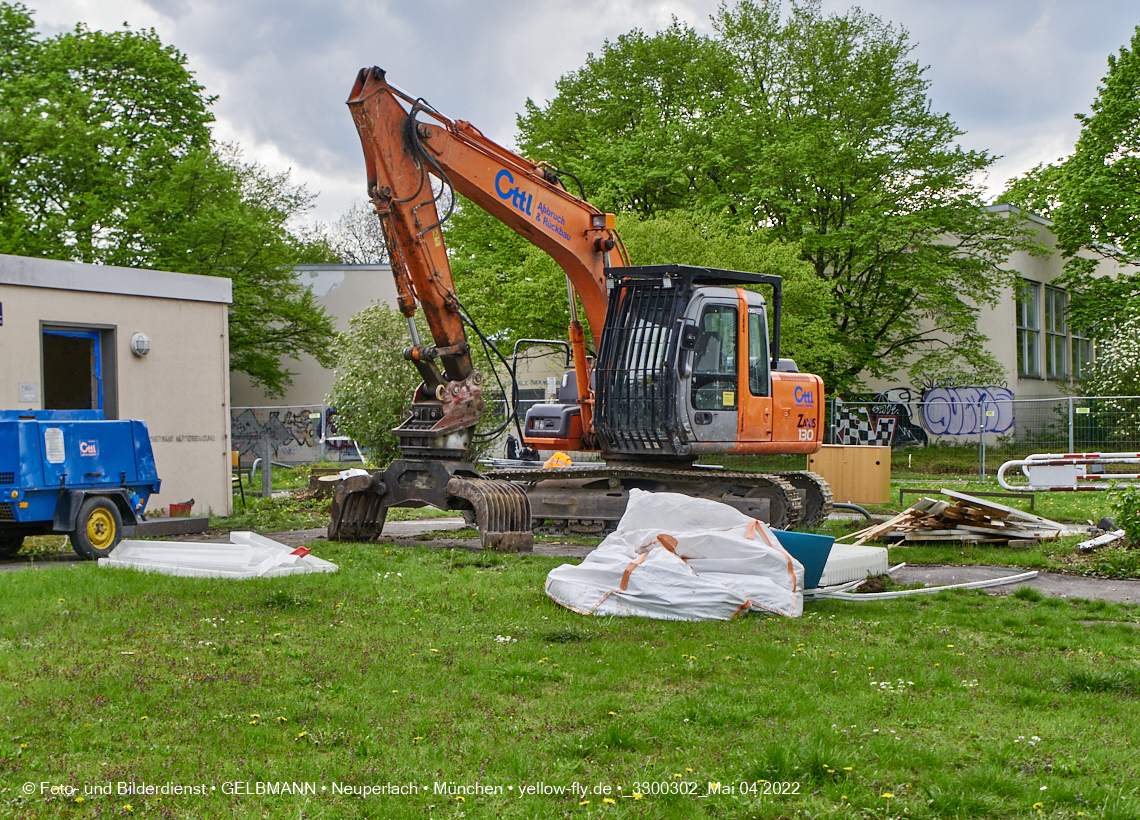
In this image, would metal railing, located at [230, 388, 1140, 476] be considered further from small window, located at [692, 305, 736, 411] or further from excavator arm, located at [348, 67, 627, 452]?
small window, located at [692, 305, 736, 411]

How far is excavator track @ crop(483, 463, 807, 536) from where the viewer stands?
12828 millimetres

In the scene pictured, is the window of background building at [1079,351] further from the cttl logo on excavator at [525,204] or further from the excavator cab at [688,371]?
the cttl logo on excavator at [525,204]

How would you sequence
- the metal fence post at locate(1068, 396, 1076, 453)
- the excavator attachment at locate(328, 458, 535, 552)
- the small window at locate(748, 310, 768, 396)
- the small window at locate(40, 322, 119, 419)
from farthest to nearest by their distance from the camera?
1. the metal fence post at locate(1068, 396, 1076, 453)
2. the small window at locate(40, 322, 119, 419)
3. the small window at locate(748, 310, 768, 396)
4. the excavator attachment at locate(328, 458, 535, 552)

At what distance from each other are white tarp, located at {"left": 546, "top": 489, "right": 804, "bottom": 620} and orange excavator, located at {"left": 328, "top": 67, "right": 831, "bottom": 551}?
343 centimetres

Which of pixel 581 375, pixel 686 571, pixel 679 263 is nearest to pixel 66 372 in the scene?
pixel 581 375

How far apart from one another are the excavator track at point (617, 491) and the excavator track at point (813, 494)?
6 cm

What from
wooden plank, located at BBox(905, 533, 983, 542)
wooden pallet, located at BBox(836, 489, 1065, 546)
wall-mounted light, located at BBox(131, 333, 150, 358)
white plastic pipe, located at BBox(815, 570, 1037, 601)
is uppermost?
wall-mounted light, located at BBox(131, 333, 150, 358)

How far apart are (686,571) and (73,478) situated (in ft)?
23.4

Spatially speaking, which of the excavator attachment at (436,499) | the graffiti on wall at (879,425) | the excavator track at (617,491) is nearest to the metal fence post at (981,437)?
the graffiti on wall at (879,425)

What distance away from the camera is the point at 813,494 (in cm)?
1408

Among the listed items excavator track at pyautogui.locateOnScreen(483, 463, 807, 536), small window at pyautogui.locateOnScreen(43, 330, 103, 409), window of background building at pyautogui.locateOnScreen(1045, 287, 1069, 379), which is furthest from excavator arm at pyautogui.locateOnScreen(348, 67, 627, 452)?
window of background building at pyautogui.locateOnScreen(1045, 287, 1069, 379)

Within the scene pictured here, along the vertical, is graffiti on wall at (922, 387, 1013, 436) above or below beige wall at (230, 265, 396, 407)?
below

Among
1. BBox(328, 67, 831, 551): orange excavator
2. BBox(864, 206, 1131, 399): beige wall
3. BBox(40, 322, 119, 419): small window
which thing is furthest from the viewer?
BBox(864, 206, 1131, 399): beige wall

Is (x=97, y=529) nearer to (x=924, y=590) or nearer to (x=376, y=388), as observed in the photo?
(x=924, y=590)
